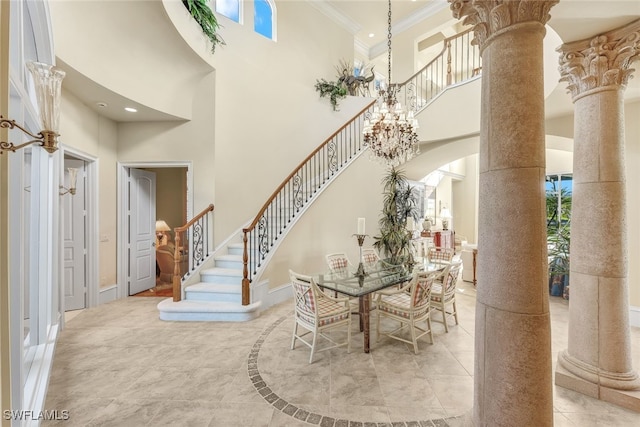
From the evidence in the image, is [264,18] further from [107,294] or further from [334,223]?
[107,294]

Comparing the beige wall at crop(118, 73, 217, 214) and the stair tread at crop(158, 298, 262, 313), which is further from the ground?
the beige wall at crop(118, 73, 217, 214)

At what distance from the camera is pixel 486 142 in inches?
60.3

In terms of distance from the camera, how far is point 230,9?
550cm

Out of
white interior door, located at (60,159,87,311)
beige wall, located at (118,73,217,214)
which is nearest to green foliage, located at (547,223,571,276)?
beige wall, located at (118,73,217,214)

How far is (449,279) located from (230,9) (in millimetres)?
6381

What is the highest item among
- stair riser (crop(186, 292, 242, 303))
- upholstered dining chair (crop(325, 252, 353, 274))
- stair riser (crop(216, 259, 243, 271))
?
upholstered dining chair (crop(325, 252, 353, 274))

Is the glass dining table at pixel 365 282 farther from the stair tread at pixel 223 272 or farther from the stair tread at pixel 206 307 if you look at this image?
the stair tread at pixel 223 272

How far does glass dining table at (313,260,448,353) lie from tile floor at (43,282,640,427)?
1.18 ft

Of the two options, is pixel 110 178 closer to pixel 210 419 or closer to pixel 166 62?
pixel 166 62

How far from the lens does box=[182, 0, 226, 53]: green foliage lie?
13.9 ft

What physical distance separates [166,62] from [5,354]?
15.0ft

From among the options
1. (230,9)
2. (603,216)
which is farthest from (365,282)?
(230,9)

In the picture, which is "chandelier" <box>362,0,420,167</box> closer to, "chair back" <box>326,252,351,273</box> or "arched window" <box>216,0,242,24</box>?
"chair back" <box>326,252,351,273</box>

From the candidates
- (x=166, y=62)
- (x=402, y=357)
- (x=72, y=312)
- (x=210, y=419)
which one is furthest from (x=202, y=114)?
(x=402, y=357)
